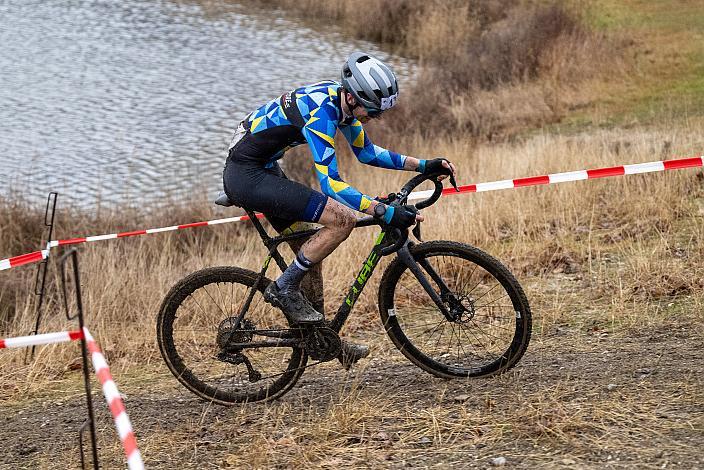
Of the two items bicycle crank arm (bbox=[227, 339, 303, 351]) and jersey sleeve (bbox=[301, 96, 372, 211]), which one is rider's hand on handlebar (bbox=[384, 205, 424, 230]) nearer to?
jersey sleeve (bbox=[301, 96, 372, 211])

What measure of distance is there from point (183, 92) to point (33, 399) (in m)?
15.1

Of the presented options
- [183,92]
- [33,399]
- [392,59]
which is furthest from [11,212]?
[392,59]

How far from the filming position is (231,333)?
239 inches

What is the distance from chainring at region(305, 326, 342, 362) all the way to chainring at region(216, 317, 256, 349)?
380mm

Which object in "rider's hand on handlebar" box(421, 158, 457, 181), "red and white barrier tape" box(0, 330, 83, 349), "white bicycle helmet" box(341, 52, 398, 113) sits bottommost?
"red and white barrier tape" box(0, 330, 83, 349)

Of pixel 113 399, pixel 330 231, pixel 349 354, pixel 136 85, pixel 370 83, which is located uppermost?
pixel 370 83

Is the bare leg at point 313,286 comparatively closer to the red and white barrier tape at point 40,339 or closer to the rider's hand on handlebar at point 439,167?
the rider's hand on handlebar at point 439,167

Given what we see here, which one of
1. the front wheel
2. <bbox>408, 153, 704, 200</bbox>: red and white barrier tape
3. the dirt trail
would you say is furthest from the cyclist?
<bbox>408, 153, 704, 200</bbox>: red and white barrier tape

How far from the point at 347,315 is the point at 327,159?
1030 mm

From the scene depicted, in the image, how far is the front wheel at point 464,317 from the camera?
5789 millimetres

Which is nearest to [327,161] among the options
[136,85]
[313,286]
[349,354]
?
[313,286]

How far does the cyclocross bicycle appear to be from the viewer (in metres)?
5.82

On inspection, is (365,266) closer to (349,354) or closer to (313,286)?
(313,286)

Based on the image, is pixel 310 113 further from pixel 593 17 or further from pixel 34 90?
pixel 593 17
